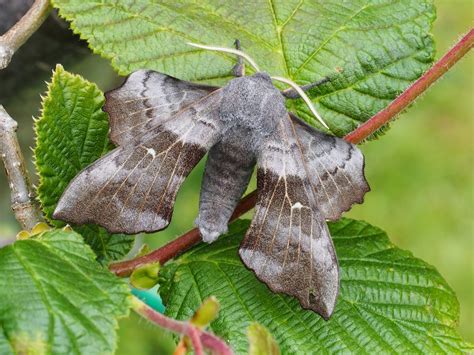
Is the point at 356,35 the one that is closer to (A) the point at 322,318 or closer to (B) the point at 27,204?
(A) the point at 322,318

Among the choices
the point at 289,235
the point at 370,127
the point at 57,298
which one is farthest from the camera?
the point at 370,127

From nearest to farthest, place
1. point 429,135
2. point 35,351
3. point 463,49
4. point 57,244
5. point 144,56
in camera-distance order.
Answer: point 35,351, point 57,244, point 463,49, point 144,56, point 429,135

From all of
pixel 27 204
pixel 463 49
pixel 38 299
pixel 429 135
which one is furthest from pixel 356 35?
pixel 429 135

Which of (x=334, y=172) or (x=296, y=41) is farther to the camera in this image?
(x=296, y=41)

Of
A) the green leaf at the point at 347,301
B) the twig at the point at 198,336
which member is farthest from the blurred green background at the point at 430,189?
the twig at the point at 198,336

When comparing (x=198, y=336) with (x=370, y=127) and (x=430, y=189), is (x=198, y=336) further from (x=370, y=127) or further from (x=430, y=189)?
(x=430, y=189)

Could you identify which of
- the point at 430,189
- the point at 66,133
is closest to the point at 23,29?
the point at 66,133

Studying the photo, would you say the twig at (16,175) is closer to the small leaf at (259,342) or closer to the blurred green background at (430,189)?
the small leaf at (259,342)

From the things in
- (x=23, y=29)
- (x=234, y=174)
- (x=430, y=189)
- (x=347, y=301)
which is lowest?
(x=430, y=189)
